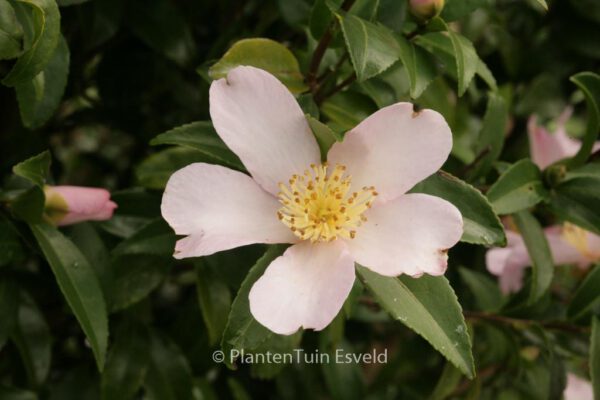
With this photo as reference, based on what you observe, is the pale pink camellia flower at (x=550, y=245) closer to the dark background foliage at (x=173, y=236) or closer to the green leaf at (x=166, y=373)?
the dark background foliage at (x=173, y=236)

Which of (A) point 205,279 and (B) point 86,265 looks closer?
(B) point 86,265

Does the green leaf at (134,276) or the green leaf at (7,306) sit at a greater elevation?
the green leaf at (134,276)

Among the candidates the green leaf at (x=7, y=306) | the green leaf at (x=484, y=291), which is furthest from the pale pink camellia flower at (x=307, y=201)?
the green leaf at (x=484, y=291)

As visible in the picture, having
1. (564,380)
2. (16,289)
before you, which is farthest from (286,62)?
(564,380)

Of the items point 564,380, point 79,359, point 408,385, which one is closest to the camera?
point 564,380

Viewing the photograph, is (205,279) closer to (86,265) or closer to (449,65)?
(86,265)

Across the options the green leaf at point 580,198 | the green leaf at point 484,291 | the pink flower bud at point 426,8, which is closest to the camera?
the pink flower bud at point 426,8

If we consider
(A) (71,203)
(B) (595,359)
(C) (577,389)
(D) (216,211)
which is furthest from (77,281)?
(C) (577,389)

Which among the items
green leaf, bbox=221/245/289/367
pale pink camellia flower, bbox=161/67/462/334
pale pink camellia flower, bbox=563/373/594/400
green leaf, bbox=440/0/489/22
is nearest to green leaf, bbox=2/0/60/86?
pale pink camellia flower, bbox=161/67/462/334
